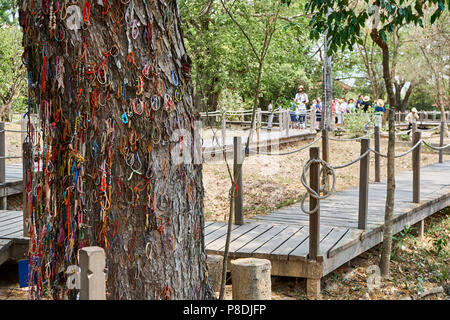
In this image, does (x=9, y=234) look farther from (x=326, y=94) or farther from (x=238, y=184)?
(x=326, y=94)

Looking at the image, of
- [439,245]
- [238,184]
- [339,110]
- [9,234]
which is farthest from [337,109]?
[9,234]

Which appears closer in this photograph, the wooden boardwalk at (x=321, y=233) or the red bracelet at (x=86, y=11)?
the red bracelet at (x=86, y=11)

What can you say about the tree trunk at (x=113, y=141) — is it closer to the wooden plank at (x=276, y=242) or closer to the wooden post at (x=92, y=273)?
the wooden post at (x=92, y=273)

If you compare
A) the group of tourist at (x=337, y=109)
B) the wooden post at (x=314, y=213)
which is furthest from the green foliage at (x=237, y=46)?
the wooden post at (x=314, y=213)

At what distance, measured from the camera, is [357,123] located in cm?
1748

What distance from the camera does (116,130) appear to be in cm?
261

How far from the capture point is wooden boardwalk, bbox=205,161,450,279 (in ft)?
16.5

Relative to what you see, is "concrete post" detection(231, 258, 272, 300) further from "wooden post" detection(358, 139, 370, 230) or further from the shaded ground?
"wooden post" detection(358, 139, 370, 230)

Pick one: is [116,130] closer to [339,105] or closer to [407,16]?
[407,16]

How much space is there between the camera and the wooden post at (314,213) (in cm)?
475

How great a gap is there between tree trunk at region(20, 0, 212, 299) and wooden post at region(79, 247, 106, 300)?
0.80 metres

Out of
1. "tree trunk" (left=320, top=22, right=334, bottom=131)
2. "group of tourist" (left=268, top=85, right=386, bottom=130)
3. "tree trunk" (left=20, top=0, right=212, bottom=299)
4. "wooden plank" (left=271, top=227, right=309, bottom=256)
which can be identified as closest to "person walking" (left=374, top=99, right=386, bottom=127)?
"group of tourist" (left=268, top=85, right=386, bottom=130)

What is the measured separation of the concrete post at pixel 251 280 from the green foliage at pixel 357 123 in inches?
617
